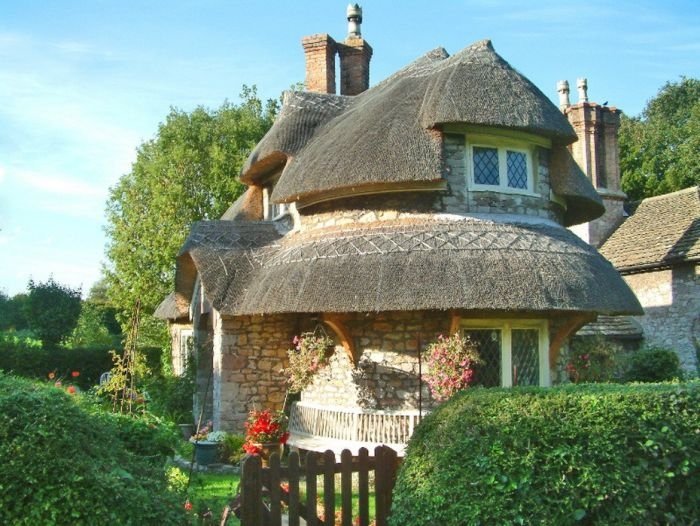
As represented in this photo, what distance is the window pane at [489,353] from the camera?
36.7ft

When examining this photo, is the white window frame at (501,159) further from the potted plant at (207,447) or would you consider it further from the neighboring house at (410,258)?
the potted plant at (207,447)

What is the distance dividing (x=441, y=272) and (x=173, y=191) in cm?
2128

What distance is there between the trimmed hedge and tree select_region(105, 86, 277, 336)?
24.5 metres

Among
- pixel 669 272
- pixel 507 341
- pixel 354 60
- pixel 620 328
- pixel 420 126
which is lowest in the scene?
pixel 507 341

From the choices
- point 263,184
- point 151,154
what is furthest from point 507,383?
point 151,154

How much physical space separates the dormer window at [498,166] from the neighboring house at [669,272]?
281 inches

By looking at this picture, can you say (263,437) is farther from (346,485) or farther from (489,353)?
(346,485)

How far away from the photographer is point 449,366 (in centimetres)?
1032

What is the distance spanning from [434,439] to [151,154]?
1188 inches

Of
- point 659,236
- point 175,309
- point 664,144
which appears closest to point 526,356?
point 659,236

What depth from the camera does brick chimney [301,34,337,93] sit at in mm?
18859

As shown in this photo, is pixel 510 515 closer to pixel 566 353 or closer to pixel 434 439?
pixel 434 439

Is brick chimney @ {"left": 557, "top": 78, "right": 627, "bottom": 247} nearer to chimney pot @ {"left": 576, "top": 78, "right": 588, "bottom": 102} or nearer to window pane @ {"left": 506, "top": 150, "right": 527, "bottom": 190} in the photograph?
chimney pot @ {"left": 576, "top": 78, "right": 588, "bottom": 102}

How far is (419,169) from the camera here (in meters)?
11.6
